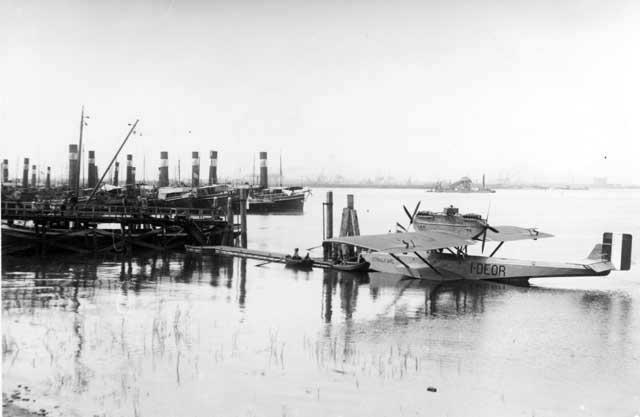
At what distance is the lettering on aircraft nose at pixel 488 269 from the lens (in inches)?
1027

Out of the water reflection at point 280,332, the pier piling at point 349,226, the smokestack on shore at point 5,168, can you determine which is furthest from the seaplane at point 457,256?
the smokestack on shore at point 5,168

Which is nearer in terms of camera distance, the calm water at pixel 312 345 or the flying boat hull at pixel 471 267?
the calm water at pixel 312 345

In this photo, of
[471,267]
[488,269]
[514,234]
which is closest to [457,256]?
[471,267]

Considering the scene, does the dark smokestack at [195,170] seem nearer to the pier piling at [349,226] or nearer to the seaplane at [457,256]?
the pier piling at [349,226]

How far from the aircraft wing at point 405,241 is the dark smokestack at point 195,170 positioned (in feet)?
217

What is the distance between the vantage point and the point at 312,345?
16.5m

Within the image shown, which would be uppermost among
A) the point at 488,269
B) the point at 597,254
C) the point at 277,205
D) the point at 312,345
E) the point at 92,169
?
the point at 92,169

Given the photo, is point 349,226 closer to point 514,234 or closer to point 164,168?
point 514,234

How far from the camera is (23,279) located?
82.7 ft

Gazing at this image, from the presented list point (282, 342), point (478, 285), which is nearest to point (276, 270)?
point (478, 285)

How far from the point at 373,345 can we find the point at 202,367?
15.1ft

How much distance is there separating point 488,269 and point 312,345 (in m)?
12.2

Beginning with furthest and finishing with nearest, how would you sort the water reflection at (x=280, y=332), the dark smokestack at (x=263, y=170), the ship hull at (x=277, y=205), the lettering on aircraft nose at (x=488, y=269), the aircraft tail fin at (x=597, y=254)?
the dark smokestack at (x=263, y=170), the ship hull at (x=277, y=205), the lettering on aircraft nose at (x=488, y=269), the aircraft tail fin at (x=597, y=254), the water reflection at (x=280, y=332)

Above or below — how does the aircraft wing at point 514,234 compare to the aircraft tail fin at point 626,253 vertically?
above
